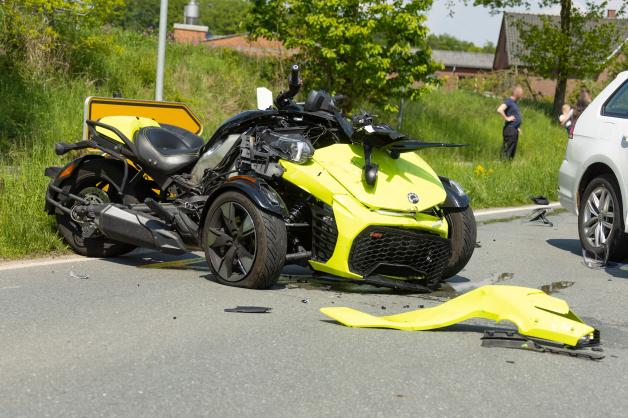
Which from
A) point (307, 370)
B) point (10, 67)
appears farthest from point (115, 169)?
point (10, 67)

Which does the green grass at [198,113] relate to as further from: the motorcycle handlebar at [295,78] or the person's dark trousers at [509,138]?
the motorcycle handlebar at [295,78]

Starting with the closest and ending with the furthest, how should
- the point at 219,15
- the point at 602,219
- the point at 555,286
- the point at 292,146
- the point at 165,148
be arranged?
the point at 292,146 < the point at 555,286 < the point at 165,148 < the point at 602,219 < the point at 219,15

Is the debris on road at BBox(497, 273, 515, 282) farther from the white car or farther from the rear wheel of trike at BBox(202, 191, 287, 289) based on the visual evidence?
the rear wheel of trike at BBox(202, 191, 287, 289)

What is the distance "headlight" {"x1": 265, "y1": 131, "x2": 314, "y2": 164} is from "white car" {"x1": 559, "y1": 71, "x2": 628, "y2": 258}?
10.8ft

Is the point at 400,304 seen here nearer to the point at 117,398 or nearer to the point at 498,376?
the point at 498,376

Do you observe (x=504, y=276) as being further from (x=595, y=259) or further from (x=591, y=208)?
(x=591, y=208)

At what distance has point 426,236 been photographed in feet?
22.4

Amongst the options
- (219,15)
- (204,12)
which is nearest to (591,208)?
(204,12)

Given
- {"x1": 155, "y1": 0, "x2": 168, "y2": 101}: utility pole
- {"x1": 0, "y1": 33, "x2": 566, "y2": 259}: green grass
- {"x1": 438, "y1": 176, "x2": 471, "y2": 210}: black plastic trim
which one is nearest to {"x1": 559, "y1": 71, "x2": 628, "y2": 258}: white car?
{"x1": 438, "y1": 176, "x2": 471, "y2": 210}: black plastic trim

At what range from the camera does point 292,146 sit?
696 centimetres

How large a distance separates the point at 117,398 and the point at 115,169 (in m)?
4.20

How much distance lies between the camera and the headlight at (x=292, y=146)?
22.7 feet

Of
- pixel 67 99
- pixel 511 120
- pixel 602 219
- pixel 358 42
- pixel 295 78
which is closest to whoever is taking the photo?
pixel 295 78

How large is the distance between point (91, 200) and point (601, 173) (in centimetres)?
480
